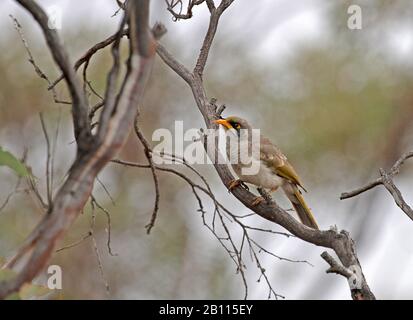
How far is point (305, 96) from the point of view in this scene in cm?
748

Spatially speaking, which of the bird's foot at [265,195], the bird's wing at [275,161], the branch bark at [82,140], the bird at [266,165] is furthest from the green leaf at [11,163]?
the bird's wing at [275,161]

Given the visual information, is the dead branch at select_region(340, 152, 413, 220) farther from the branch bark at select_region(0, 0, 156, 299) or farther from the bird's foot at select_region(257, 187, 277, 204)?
the branch bark at select_region(0, 0, 156, 299)

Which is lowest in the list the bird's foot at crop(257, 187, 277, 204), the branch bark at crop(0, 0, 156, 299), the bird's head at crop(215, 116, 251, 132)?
the branch bark at crop(0, 0, 156, 299)

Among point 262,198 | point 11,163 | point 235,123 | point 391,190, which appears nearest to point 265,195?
point 262,198

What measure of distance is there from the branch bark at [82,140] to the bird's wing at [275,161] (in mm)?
2204

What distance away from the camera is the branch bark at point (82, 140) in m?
1.37

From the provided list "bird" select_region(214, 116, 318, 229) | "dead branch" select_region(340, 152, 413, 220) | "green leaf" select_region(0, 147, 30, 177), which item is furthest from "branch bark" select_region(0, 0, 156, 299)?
"bird" select_region(214, 116, 318, 229)

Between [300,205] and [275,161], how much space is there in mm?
249

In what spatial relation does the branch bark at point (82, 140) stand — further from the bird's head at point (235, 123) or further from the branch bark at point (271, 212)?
the bird's head at point (235, 123)

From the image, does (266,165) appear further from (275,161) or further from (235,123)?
(235,123)

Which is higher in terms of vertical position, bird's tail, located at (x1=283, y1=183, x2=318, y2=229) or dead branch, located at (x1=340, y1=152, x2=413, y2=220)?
bird's tail, located at (x1=283, y1=183, x2=318, y2=229)

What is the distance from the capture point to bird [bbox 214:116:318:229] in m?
3.47
